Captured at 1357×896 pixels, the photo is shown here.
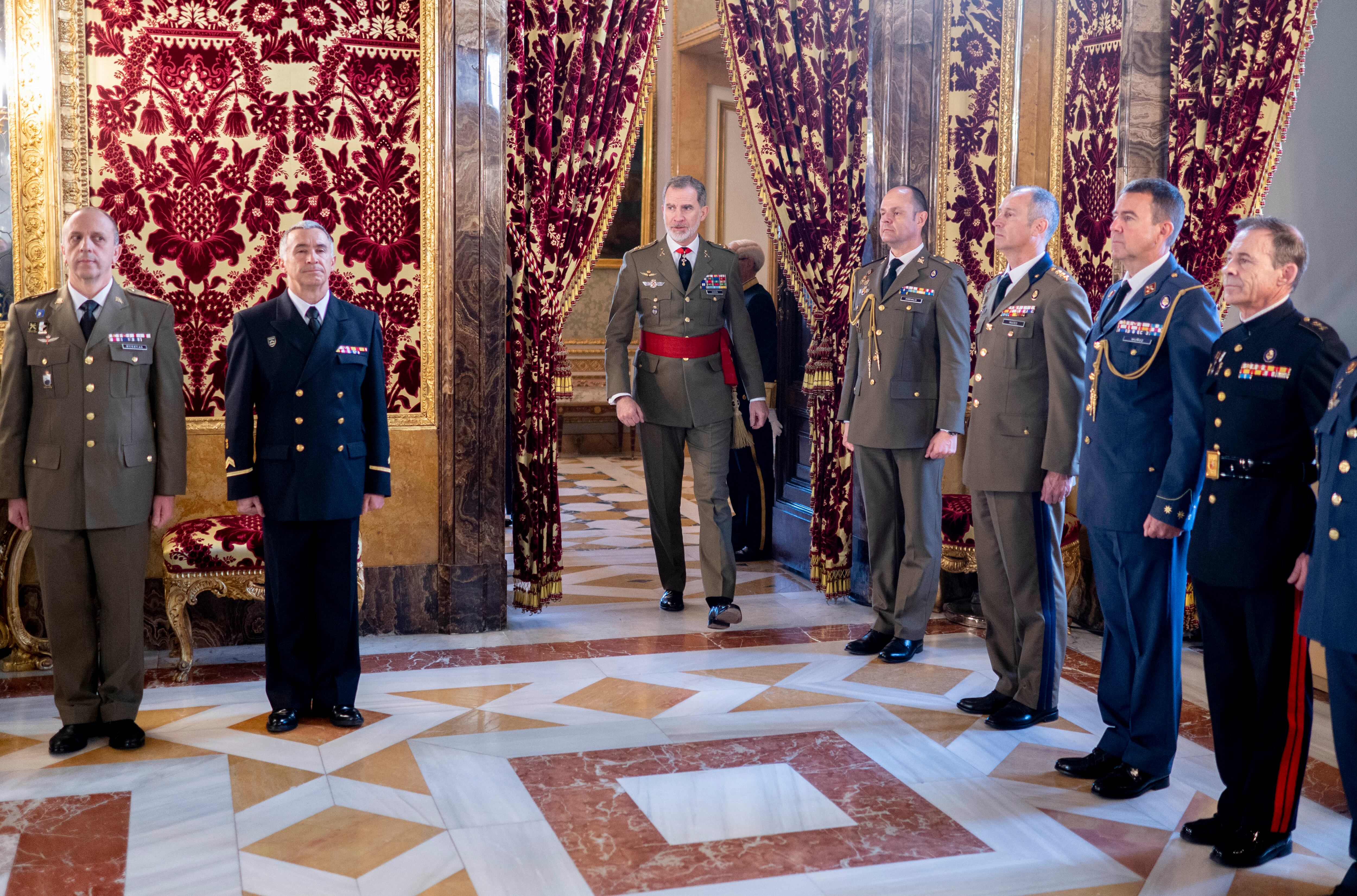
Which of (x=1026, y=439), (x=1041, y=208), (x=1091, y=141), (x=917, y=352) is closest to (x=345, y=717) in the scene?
(x=1026, y=439)

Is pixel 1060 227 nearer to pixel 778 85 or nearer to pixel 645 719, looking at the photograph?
A: pixel 778 85

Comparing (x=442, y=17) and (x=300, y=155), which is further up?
(x=442, y=17)

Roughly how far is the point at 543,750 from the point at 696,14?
26.2 feet

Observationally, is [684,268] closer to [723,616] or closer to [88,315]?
[723,616]

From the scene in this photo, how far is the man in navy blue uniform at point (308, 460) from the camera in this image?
3.30 meters

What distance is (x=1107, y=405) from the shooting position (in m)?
2.95

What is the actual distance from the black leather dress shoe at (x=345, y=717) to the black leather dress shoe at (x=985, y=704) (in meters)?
1.81

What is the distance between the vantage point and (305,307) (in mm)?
3348

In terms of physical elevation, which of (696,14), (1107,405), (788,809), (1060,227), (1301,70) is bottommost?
(788,809)

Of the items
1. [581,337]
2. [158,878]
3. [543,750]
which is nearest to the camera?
[158,878]

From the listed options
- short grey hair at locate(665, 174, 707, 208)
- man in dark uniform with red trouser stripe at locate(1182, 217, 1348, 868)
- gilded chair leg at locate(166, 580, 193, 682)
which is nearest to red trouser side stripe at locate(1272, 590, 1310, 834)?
man in dark uniform with red trouser stripe at locate(1182, 217, 1348, 868)

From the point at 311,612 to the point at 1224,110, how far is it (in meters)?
3.68

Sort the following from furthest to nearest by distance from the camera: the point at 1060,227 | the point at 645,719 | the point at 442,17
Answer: the point at 1060,227 < the point at 442,17 < the point at 645,719

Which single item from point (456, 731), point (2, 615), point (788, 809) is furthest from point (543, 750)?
point (2, 615)
